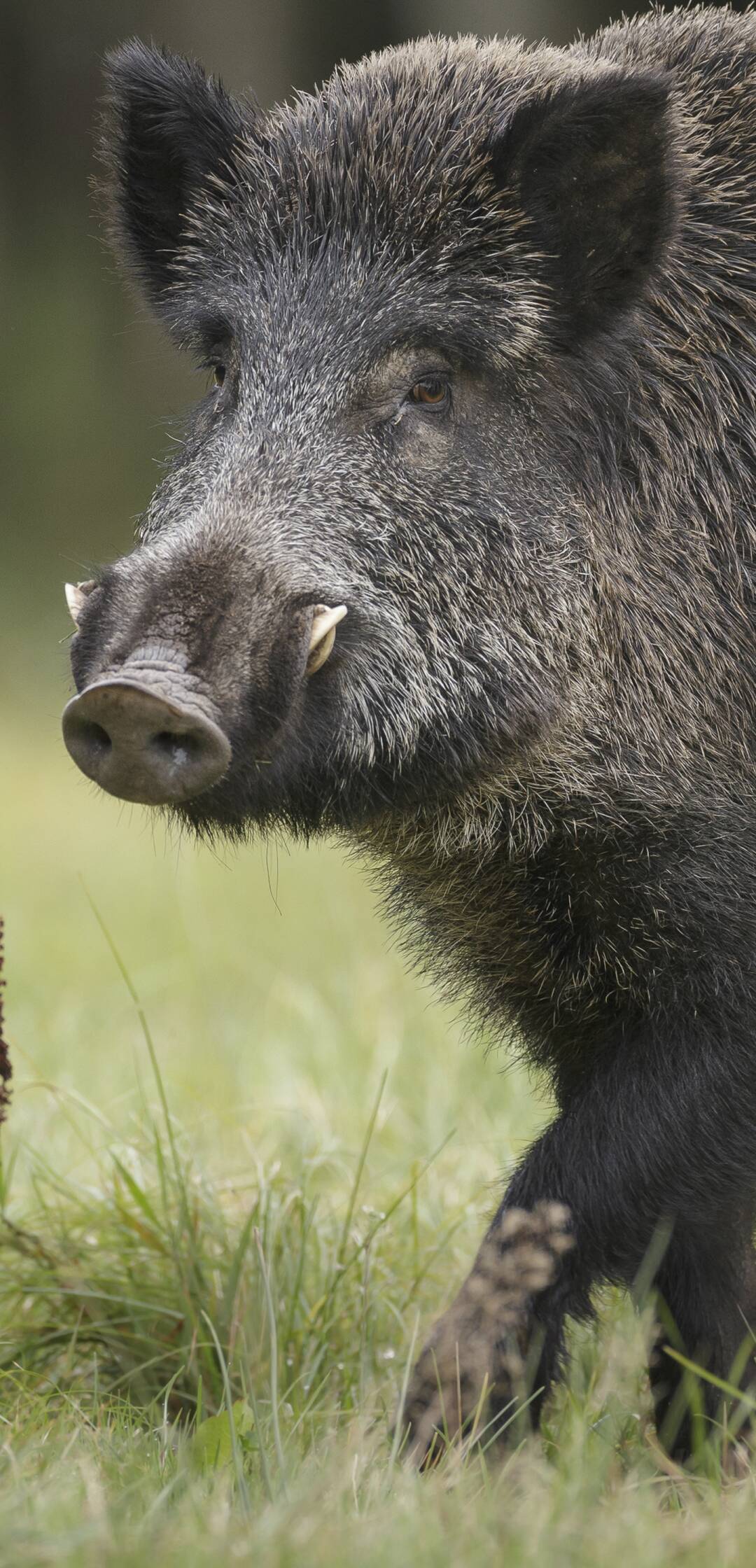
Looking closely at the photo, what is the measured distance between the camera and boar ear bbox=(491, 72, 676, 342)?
2.86 m

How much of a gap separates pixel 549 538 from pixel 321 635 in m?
0.53

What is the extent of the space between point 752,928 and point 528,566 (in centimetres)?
68

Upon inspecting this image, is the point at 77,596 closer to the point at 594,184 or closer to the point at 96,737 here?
the point at 96,737

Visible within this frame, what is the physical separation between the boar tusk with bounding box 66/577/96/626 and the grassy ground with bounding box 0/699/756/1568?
41 centimetres

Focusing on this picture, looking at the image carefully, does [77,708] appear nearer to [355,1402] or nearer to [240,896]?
[355,1402]

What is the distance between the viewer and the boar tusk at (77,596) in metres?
2.66

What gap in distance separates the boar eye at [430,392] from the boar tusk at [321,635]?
45cm

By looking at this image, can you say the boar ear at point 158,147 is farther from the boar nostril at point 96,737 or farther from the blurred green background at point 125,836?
the boar nostril at point 96,737

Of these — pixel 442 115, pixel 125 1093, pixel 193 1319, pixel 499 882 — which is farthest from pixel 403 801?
pixel 125 1093

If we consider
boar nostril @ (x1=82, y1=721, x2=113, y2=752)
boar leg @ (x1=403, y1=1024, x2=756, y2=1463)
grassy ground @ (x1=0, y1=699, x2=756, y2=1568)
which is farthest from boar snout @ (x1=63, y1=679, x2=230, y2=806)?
boar leg @ (x1=403, y1=1024, x2=756, y2=1463)

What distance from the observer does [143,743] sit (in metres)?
2.33

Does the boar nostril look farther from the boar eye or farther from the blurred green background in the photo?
the boar eye

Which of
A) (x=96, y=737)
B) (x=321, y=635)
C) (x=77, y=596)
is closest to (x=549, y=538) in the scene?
(x=321, y=635)

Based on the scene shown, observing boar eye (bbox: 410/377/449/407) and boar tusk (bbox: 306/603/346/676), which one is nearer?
boar tusk (bbox: 306/603/346/676)
